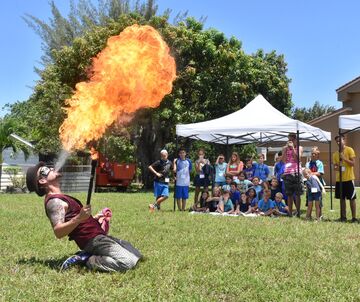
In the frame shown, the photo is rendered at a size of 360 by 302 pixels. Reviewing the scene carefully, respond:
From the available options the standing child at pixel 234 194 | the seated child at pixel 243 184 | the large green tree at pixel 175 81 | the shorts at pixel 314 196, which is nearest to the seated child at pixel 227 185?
the standing child at pixel 234 194

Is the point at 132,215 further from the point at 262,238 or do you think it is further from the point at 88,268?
the point at 88,268

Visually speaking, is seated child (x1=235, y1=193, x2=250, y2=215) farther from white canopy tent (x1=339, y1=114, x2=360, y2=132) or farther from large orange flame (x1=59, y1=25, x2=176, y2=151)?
large orange flame (x1=59, y1=25, x2=176, y2=151)

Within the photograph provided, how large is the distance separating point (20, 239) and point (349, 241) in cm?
557

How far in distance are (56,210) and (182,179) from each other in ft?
28.3

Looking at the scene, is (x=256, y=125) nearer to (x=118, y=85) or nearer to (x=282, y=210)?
(x=282, y=210)

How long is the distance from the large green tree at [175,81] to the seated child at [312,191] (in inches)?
523

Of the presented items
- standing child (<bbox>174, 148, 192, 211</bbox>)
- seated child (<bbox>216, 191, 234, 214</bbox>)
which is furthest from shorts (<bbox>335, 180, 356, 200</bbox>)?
standing child (<bbox>174, 148, 192, 211</bbox>)

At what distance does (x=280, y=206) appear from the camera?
44.1ft

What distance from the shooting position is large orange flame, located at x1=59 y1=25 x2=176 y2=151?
6.22 m

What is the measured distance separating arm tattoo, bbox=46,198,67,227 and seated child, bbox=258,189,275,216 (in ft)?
26.6

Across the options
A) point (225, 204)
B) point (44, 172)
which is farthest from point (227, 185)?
point (44, 172)

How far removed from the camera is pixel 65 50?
25.6 meters

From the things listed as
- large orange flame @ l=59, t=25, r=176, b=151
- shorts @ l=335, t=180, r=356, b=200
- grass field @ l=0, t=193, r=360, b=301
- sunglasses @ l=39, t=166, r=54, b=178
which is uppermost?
large orange flame @ l=59, t=25, r=176, b=151

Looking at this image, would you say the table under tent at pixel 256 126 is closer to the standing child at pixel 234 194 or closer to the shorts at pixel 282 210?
the standing child at pixel 234 194
